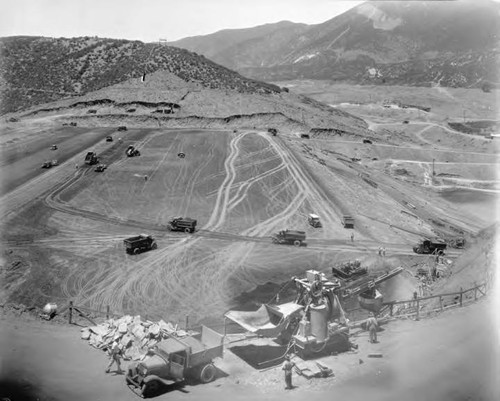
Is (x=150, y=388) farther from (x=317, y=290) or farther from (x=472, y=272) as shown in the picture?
(x=472, y=272)

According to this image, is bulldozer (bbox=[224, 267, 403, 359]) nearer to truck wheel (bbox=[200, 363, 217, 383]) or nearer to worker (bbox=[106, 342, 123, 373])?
truck wheel (bbox=[200, 363, 217, 383])

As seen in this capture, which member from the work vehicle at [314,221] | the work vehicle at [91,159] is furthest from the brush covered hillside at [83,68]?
the work vehicle at [314,221]

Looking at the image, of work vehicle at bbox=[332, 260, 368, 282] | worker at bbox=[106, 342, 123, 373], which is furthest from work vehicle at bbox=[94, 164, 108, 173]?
worker at bbox=[106, 342, 123, 373]

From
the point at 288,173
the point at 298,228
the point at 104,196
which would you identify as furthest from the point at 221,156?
the point at 298,228

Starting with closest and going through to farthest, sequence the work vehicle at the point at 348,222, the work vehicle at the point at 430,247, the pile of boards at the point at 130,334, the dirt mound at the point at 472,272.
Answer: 1. the pile of boards at the point at 130,334
2. the dirt mound at the point at 472,272
3. the work vehicle at the point at 430,247
4. the work vehicle at the point at 348,222

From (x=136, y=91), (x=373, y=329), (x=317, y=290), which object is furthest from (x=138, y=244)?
(x=136, y=91)

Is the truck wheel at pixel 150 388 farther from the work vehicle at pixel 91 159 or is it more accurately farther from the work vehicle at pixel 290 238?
the work vehicle at pixel 91 159

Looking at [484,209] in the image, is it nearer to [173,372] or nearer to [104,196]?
[104,196]
